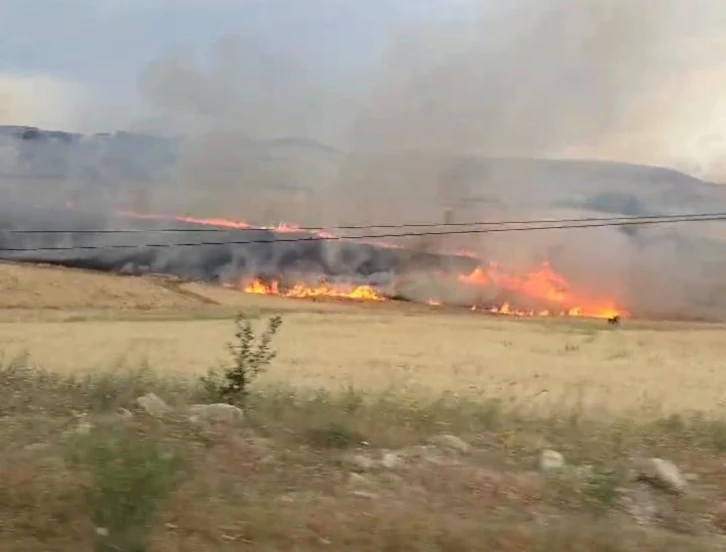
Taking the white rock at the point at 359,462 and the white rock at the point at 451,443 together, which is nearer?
the white rock at the point at 359,462

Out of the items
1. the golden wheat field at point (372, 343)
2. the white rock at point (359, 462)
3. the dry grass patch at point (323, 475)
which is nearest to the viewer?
the dry grass patch at point (323, 475)

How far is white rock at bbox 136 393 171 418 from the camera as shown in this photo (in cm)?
1020

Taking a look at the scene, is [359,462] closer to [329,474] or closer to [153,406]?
[329,474]

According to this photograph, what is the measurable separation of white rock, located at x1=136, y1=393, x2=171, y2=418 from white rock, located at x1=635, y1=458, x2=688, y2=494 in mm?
5037

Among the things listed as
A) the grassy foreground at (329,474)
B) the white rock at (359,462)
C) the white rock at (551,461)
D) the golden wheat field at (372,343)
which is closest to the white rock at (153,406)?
the grassy foreground at (329,474)

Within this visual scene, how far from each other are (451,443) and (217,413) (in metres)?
2.62

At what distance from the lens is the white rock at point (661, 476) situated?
28.7ft

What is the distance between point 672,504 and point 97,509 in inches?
205

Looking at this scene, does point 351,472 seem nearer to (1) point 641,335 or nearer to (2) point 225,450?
(2) point 225,450

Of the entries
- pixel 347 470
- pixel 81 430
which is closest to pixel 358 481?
pixel 347 470

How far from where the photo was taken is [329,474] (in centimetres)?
861

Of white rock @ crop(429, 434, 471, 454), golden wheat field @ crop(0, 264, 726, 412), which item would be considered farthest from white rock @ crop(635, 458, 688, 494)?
golden wheat field @ crop(0, 264, 726, 412)

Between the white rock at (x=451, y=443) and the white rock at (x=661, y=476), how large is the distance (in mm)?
1784

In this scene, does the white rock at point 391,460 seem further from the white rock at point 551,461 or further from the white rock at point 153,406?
the white rock at point 153,406
